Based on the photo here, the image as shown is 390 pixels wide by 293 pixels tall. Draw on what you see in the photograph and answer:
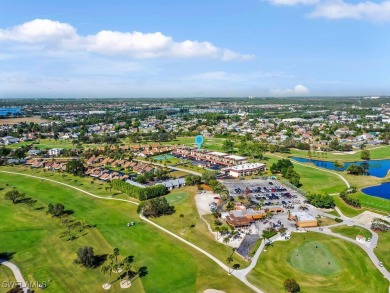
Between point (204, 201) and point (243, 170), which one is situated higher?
point (243, 170)

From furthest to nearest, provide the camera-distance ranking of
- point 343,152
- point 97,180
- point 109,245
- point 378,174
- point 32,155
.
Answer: point 343,152 < point 32,155 < point 378,174 < point 97,180 < point 109,245

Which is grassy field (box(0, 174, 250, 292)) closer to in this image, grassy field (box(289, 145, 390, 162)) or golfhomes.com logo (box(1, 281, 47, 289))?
golfhomes.com logo (box(1, 281, 47, 289))

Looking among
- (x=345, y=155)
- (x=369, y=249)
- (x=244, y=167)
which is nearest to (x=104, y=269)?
(x=369, y=249)

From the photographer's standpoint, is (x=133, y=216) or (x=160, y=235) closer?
(x=160, y=235)

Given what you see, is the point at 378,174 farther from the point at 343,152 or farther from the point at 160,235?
the point at 160,235

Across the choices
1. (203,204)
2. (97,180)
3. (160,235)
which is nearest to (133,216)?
(160,235)

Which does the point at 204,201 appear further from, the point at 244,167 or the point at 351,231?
the point at 351,231
